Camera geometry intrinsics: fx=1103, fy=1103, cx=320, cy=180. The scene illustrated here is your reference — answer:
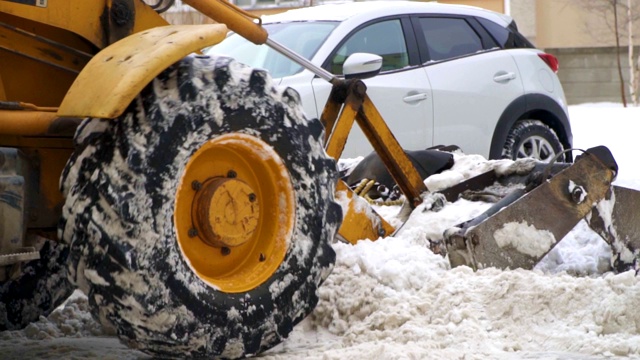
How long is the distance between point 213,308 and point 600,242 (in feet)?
8.30

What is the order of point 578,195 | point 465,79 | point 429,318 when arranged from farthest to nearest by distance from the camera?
point 465,79
point 578,195
point 429,318

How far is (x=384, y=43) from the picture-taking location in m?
9.05

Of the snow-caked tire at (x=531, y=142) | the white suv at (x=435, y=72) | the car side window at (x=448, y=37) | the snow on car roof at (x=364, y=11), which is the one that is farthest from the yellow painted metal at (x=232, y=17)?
the snow-caked tire at (x=531, y=142)

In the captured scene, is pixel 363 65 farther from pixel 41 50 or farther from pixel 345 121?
pixel 41 50

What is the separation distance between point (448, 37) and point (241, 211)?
567 centimetres

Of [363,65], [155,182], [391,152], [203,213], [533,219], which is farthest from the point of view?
[363,65]

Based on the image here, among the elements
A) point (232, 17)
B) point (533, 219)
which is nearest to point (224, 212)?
point (232, 17)

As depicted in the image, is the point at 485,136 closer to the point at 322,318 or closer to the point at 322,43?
the point at 322,43

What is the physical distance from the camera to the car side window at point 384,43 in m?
8.77

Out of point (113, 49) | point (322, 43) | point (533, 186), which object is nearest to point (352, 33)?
point (322, 43)

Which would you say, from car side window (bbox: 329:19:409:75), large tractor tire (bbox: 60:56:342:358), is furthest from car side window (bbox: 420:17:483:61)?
large tractor tire (bbox: 60:56:342:358)

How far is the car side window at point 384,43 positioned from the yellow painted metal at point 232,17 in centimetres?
381

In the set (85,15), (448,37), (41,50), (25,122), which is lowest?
(448,37)

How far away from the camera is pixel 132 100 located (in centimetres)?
376
